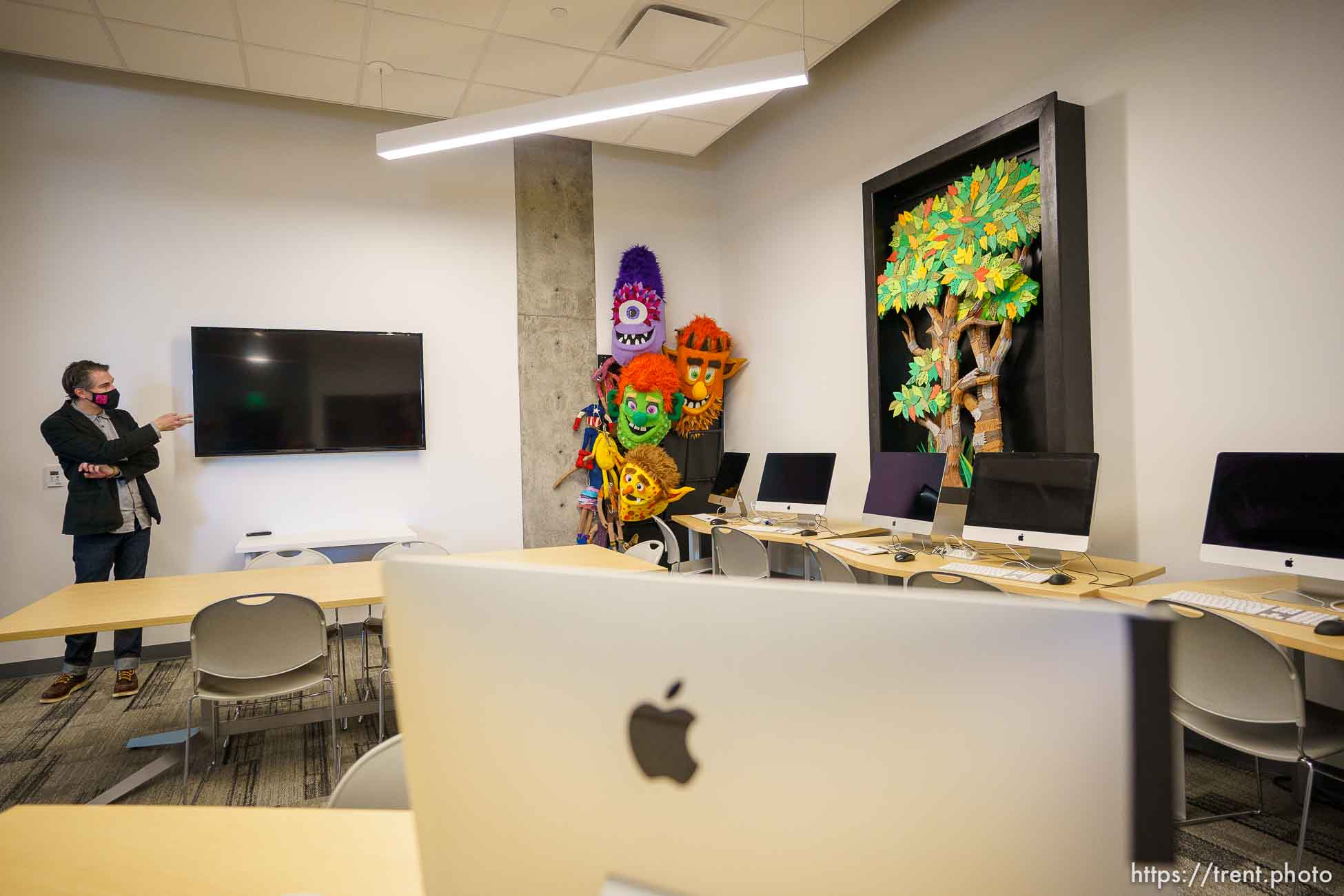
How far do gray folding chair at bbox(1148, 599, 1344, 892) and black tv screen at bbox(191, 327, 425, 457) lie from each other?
4.39 metres

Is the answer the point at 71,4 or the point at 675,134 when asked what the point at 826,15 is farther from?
the point at 71,4

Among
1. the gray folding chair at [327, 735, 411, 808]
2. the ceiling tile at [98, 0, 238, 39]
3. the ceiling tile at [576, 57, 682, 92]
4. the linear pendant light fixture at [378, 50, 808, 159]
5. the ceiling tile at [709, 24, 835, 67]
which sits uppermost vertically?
the ceiling tile at [709, 24, 835, 67]

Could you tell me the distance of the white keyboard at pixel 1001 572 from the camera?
260cm

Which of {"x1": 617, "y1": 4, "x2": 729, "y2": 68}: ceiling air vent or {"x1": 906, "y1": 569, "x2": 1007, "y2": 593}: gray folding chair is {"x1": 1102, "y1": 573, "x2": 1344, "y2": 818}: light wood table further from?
{"x1": 617, "y1": 4, "x2": 729, "y2": 68}: ceiling air vent

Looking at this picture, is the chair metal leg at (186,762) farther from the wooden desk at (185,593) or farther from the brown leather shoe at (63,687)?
the brown leather shoe at (63,687)

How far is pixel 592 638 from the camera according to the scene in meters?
0.54

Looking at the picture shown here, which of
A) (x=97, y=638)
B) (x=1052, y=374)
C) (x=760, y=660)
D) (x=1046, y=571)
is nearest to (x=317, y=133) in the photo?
(x=97, y=638)

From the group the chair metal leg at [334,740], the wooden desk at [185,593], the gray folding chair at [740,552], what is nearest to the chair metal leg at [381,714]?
the chair metal leg at [334,740]

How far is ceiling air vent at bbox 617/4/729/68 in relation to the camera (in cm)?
358

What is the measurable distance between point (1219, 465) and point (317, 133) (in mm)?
5316

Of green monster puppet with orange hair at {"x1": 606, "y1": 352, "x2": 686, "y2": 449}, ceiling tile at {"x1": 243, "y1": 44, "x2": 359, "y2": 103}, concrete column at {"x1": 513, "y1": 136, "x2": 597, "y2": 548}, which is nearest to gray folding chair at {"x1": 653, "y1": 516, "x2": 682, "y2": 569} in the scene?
green monster puppet with orange hair at {"x1": 606, "y1": 352, "x2": 686, "y2": 449}

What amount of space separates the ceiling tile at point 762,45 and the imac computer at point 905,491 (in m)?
2.29

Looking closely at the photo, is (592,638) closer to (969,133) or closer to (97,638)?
(969,133)

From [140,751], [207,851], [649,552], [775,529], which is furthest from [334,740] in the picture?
[775,529]
